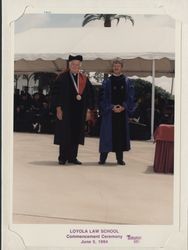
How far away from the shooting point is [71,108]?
3650 millimetres

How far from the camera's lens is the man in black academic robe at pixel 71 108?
3.58 metres

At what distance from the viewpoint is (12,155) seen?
138 inches

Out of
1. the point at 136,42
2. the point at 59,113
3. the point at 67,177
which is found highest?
the point at 136,42

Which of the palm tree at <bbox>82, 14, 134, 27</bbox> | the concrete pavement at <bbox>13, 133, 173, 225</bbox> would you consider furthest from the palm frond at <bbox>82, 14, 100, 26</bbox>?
Result: the concrete pavement at <bbox>13, 133, 173, 225</bbox>

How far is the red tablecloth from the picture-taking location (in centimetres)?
352

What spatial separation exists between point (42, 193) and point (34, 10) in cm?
74

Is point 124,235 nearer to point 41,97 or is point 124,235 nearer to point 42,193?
point 42,193

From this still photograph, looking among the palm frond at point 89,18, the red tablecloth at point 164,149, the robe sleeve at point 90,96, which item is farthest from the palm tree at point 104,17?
the red tablecloth at point 164,149

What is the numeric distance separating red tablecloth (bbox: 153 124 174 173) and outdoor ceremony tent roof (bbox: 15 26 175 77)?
224 mm

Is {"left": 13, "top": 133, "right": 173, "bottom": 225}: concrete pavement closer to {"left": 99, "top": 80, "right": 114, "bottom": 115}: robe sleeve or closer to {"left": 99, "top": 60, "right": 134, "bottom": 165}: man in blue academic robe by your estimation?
{"left": 99, "top": 60, "right": 134, "bottom": 165}: man in blue academic robe

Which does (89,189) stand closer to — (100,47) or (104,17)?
(100,47)

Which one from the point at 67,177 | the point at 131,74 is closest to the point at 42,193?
the point at 67,177

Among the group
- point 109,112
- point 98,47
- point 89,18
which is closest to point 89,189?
point 109,112

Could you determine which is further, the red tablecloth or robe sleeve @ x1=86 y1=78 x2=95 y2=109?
robe sleeve @ x1=86 y1=78 x2=95 y2=109
